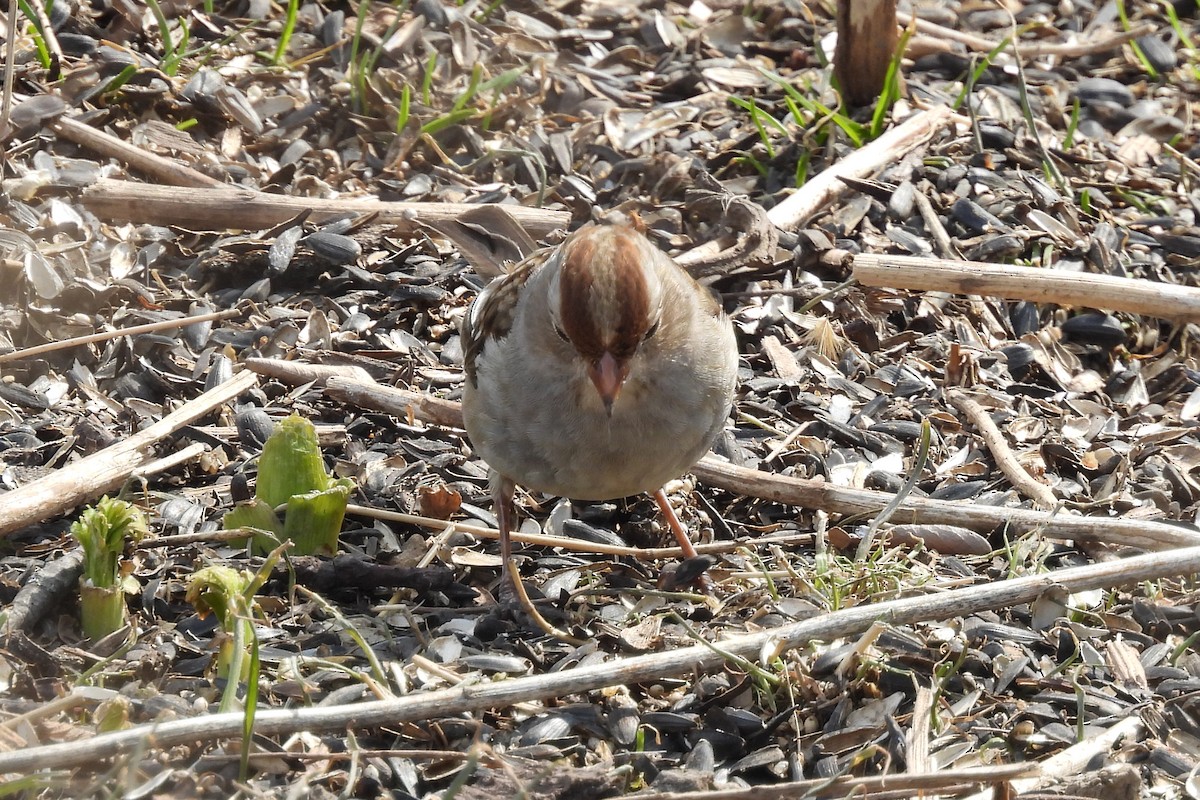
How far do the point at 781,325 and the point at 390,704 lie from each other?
2484mm

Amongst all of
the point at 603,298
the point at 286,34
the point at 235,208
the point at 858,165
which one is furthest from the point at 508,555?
the point at 286,34

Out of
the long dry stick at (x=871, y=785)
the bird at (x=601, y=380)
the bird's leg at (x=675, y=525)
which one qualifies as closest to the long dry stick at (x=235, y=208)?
the bird at (x=601, y=380)

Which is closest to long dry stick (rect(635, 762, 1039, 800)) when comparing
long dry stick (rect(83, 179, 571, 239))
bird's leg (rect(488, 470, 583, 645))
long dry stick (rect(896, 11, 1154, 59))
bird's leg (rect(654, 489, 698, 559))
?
bird's leg (rect(488, 470, 583, 645))

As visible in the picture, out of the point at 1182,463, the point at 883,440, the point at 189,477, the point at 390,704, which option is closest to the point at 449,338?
the point at 189,477

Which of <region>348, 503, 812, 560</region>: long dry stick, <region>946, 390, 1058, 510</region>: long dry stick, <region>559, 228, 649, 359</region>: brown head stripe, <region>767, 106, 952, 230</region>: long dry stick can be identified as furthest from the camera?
<region>767, 106, 952, 230</region>: long dry stick

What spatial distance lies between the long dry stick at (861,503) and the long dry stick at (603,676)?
333mm

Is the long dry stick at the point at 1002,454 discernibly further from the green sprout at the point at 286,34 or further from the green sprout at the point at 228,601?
the green sprout at the point at 286,34

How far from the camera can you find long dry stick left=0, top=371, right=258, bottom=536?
11.7 ft

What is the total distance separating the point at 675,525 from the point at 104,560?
158 cm

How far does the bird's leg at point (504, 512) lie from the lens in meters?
3.83

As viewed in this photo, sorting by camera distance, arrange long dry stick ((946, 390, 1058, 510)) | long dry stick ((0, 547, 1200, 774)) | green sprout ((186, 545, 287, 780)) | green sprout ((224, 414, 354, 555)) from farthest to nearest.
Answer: long dry stick ((946, 390, 1058, 510))
green sprout ((224, 414, 354, 555))
green sprout ((186, 545, 287, 780))
long dry stick ((0, 547, 1200, 774))

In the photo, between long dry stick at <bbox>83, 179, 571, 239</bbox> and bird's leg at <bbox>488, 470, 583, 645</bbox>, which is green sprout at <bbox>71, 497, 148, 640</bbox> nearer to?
bird's leg at <bbox>488, 470, 583, 645</bbox>

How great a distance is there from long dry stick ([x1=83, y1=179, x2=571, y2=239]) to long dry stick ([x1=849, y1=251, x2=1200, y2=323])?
1282 mm

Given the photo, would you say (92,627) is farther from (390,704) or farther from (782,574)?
(782,574)
